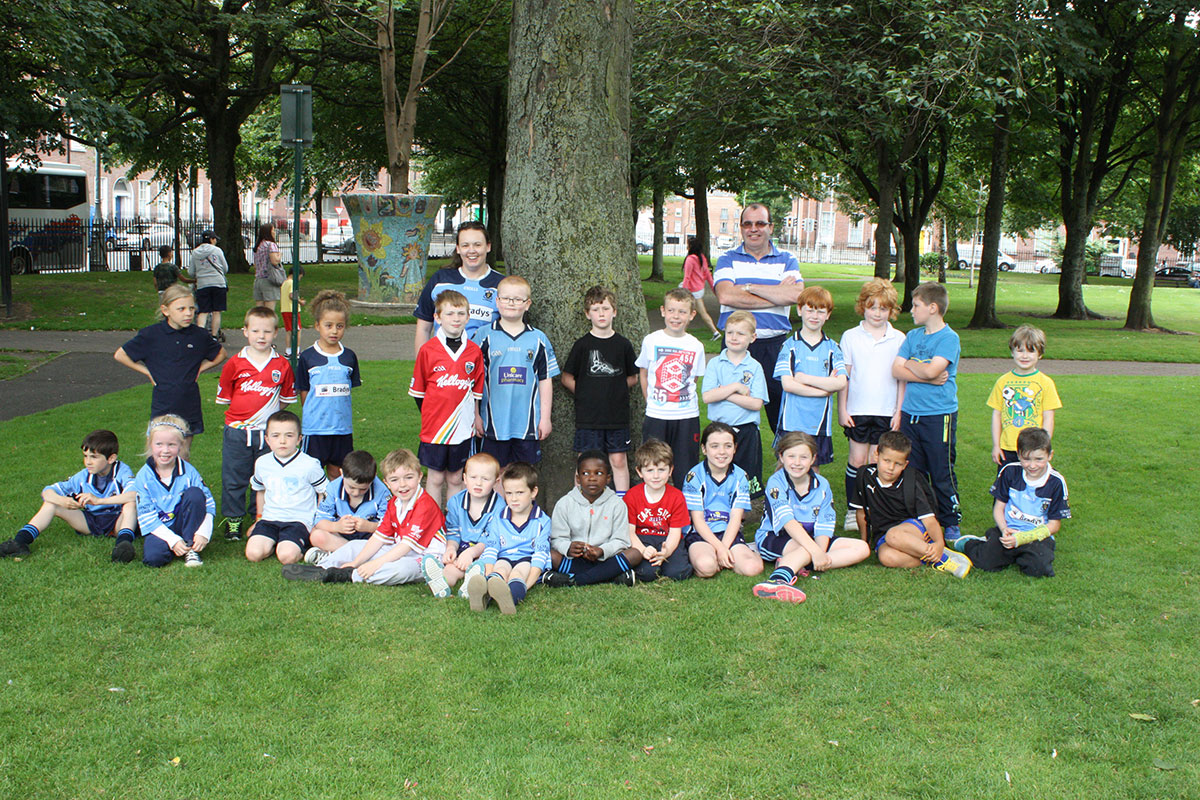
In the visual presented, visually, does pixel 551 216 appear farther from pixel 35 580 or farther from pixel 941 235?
pixel 941 235

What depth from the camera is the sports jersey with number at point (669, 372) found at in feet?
21.0

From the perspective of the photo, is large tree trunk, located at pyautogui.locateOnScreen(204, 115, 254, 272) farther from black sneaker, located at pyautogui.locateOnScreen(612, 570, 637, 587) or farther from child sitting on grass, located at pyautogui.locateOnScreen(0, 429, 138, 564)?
black sneaker, located at pyautogui.locateOnScreen(612, 570, 637, 587)

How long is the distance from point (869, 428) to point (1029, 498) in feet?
3.68

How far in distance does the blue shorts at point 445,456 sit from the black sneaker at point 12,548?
7.83 feet

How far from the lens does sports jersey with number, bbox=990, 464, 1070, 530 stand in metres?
6.06

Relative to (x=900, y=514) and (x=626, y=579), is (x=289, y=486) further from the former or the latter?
(x=900, y=514)

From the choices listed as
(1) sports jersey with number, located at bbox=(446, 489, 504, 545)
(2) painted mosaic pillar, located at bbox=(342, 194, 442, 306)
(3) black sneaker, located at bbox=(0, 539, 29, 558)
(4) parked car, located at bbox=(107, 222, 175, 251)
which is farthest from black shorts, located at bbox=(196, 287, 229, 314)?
(4) parked car, located at bbox=(107, 222, 175, 251)

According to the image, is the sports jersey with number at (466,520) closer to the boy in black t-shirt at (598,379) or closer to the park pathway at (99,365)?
the boy in black t-shirt at (598,379)

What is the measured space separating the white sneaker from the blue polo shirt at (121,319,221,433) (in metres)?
1.49

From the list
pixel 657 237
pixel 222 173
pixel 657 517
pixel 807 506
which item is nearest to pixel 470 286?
pixel 657 517

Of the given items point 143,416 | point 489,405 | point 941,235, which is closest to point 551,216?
point 489,405

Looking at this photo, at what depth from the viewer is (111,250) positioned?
30250mm

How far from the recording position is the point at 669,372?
6.41 metres

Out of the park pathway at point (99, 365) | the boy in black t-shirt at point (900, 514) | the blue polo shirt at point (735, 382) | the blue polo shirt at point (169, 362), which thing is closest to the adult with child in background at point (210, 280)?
the park pathway at point (99, 365)
